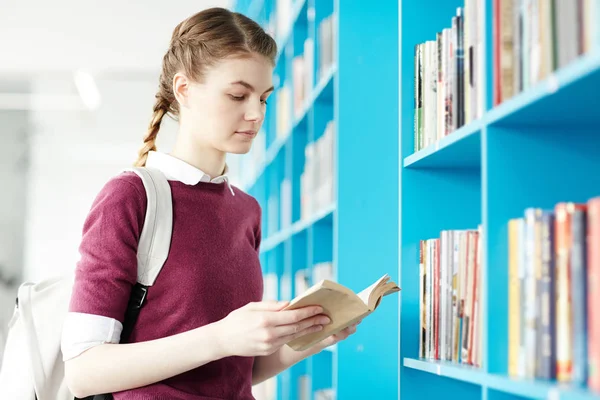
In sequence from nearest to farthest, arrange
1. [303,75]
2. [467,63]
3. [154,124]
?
[467,63] < [154,124] < [303,75]

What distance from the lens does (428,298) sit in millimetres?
1551

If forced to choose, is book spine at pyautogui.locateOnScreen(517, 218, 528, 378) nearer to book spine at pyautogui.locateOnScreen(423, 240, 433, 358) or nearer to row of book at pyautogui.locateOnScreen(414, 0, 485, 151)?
row of book at pyautogui.locateOnScreen(414, 0, 485, 151)

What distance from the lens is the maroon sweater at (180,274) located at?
1.39m

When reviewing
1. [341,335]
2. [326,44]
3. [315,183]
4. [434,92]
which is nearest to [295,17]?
[326,44]

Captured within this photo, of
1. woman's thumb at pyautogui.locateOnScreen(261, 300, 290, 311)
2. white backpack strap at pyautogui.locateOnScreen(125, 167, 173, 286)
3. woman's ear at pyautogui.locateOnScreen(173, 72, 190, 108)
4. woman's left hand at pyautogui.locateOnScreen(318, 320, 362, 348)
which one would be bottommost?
woman's left hand at pyautogui.locateOnScreen(318, 320, 362, 348)

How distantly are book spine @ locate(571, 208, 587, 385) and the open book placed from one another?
1.22 ft

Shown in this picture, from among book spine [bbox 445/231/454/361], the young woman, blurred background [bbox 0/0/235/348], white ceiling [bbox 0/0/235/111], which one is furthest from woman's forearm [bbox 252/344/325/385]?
blurred background [bbox 0/0/235/348]

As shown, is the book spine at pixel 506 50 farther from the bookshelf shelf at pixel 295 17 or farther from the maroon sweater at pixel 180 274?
the bookshelf shelf at pixel 295 17

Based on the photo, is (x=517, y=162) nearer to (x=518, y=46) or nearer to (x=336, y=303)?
(x=518, y=46)

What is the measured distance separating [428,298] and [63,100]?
16.2ft

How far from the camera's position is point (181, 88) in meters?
1.64

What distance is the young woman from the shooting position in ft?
4.46

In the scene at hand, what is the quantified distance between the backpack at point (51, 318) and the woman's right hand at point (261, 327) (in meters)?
0.21

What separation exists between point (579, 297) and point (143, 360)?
76cm
